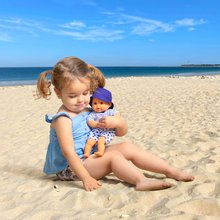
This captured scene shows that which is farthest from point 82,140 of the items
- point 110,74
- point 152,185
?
point 110,74

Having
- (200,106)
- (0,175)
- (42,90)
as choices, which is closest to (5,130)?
(0,175)

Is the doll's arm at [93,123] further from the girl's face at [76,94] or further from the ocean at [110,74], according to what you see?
the ocean at [110,74]

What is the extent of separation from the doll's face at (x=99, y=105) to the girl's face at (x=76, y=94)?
7 centimetres

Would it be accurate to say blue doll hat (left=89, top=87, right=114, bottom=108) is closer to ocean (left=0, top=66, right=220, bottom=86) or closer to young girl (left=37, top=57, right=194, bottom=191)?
young girl (left=37, top=57, right=194, bottom=191)

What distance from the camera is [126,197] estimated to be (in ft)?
8.34

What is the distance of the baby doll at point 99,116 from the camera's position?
2.95 m

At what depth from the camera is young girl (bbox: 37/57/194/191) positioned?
9.10ft

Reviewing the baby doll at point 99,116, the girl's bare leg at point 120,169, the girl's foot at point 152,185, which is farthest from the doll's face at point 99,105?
the girl's foot at point 152,185

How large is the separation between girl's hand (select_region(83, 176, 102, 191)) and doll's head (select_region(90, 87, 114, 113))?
601 millimetres

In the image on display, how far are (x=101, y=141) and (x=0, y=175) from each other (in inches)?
60.4

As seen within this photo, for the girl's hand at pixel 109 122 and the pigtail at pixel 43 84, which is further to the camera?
the pigtail at pixel 43 84

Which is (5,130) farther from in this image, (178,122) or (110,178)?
(110,178)

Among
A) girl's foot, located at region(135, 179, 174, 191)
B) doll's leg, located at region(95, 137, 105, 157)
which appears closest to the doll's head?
doll's leg, located at region(95, 137, 105, 157)

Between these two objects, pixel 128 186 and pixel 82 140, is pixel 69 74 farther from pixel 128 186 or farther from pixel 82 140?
pixel 128 186
